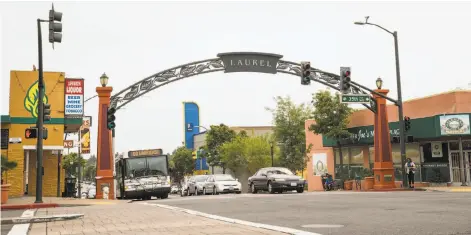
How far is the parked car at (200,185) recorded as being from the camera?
1346 inches

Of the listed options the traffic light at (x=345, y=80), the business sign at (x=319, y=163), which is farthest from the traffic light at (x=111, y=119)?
the business sign at (x=319, y=163)

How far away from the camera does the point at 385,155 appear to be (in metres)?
32.9

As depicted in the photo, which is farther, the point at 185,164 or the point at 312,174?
the point at 185,164

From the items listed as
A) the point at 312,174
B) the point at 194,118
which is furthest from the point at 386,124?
the point at 194,118

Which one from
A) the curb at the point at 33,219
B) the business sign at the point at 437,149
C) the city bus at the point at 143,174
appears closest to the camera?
the curb at the point at 33,219

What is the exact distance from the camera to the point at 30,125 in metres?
29.3

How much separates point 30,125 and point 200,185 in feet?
39.0

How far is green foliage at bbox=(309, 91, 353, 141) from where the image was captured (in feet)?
122

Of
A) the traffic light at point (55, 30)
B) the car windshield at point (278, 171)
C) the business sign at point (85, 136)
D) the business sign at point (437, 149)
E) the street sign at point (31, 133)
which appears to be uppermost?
the traffic light at point (55, 30)

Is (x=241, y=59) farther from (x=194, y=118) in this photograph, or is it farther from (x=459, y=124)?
(x=194, y=118)

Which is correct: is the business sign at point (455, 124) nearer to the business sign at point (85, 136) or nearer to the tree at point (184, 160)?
the business sign at point (85, 136)

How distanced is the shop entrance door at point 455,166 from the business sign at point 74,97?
2160cm

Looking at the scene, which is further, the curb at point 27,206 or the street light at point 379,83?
the street light at point 379,83

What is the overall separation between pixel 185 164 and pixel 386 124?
66.4 m
